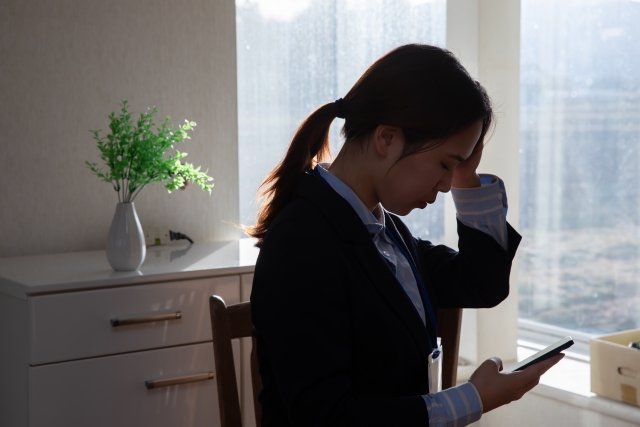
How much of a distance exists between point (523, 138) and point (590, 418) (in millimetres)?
1149

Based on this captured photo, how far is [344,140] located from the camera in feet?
3.85

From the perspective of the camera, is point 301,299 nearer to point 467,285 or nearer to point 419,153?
point 419,153

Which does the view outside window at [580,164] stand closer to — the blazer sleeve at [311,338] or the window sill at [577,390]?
the window sill at [577,390]

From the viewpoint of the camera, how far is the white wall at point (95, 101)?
6.79 ft

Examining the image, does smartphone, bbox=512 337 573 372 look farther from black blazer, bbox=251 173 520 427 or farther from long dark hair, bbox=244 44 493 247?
long dark hair, bbox=244 44 493 247

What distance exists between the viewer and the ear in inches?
42.4

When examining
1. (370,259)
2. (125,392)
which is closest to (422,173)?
(370,259)

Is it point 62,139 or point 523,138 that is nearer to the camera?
point 62,139

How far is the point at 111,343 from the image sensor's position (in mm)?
1714

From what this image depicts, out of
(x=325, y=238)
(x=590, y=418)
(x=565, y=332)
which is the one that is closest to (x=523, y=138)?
(x=565, y=332)

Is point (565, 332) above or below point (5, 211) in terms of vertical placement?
below

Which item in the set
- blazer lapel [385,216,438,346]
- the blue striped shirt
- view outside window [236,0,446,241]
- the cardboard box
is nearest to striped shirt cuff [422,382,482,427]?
the blue striped shirt

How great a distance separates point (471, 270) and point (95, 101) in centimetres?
145

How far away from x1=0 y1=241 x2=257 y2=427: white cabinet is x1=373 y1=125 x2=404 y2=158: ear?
88 centimetres
